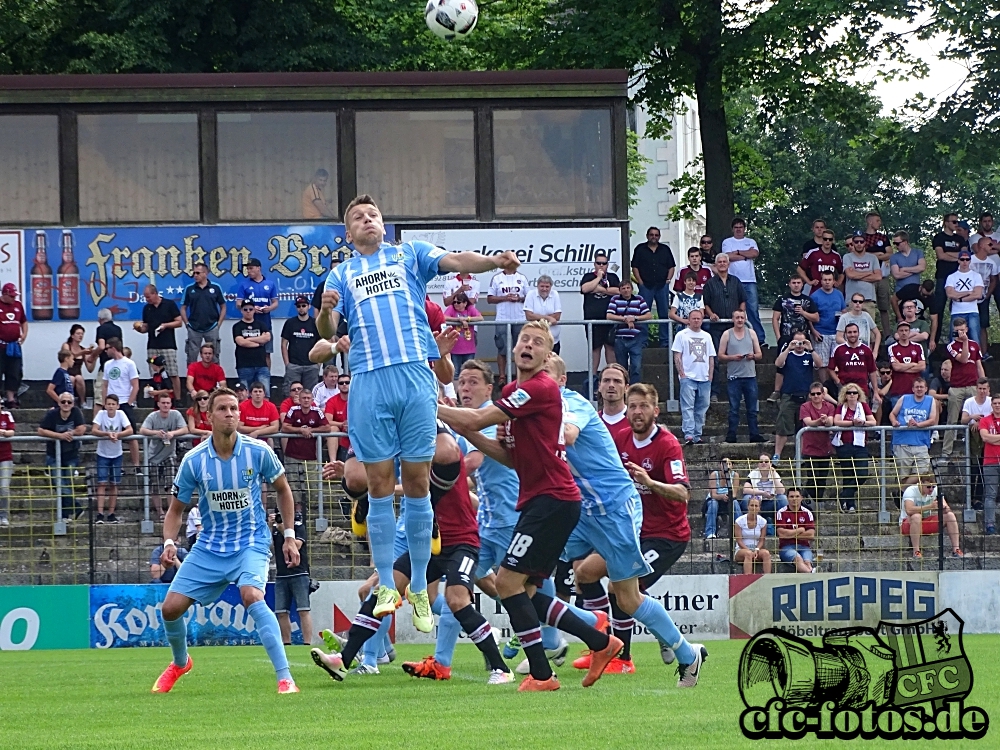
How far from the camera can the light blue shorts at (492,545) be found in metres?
12.3

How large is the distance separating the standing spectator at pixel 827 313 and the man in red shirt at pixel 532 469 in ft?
41.1

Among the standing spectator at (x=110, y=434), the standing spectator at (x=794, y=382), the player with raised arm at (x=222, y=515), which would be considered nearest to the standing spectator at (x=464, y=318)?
the standing spectator at (x=794, y=382)

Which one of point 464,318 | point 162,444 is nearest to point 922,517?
point 464,318

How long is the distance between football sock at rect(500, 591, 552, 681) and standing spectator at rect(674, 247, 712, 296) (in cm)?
1213

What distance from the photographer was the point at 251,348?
21422mm

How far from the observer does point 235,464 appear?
1110 cm

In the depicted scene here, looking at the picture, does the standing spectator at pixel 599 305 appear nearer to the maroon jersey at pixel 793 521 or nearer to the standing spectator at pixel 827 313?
the standing spectator at pixel 827 313

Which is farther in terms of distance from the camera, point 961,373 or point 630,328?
point 630,328

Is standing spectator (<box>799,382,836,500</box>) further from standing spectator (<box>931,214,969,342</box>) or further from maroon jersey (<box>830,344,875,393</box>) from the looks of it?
standing spectator (<box>931,214,969,342</box>)

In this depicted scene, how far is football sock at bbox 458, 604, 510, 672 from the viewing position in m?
11.3

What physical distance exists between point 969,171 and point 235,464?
19.2 metres

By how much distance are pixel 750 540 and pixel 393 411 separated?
9.49m

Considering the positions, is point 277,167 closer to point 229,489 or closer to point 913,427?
point 913,427

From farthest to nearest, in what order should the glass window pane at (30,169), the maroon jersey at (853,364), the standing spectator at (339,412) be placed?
1. the glass window pane at (30,169)
2. the maroon jersey at (853,364)
3. the standing spectator at (339,412)
